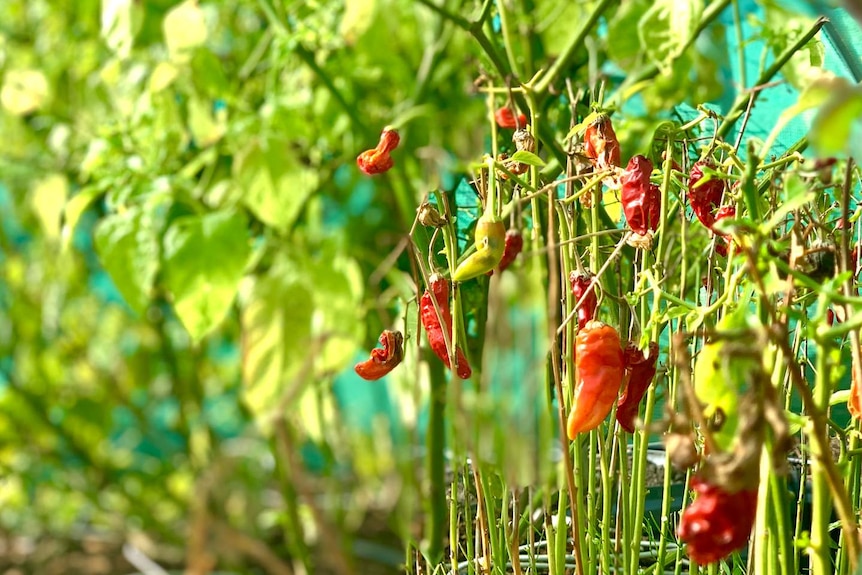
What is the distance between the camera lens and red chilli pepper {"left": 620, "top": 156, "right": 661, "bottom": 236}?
1.32ft

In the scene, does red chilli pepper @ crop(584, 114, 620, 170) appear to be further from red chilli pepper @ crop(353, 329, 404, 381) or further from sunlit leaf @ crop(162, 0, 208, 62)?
sunlit leaf @ crop(162, 0, 208, 62)

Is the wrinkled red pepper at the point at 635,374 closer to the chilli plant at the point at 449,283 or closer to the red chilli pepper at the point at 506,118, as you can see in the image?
the chilli plant at the point at 449,283

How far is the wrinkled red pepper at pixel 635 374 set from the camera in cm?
42

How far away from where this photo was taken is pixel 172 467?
1.86 meters

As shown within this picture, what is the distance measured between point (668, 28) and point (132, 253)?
0.50 metres

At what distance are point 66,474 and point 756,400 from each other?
1.82 m

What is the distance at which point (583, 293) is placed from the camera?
1.40 ft

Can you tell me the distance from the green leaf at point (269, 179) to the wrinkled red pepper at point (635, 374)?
0.51 meters

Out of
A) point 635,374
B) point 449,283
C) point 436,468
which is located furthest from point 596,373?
point 436,468

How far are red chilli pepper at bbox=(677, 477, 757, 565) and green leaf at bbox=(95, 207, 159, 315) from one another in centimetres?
66

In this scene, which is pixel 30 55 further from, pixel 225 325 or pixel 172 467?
pixel 172 467

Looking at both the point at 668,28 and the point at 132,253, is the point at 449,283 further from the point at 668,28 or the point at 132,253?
the point at 132,253

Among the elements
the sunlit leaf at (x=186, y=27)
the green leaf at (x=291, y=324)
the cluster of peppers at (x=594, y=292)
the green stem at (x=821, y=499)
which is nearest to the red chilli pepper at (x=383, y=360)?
the cluster of peppers at (x=594, y=292)

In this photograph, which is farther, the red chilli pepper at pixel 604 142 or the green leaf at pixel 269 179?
the green leaf at pixel 269 179
